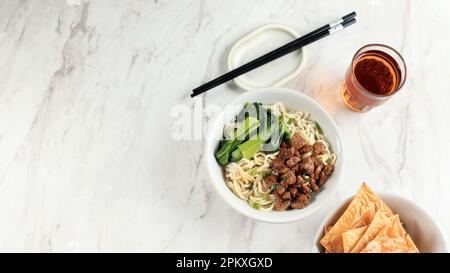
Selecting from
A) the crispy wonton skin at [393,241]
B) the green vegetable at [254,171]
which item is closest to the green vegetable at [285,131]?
the green vegetable at [254,171]

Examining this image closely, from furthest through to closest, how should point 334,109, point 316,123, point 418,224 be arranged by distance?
point 334,109
point 316,123
point 418,224

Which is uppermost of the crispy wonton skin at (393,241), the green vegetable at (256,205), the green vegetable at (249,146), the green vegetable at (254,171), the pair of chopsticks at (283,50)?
the pair of chopsticks at (283,50)

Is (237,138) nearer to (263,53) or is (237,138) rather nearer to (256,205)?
(256,205)

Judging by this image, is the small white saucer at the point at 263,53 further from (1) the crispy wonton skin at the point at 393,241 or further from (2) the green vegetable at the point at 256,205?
(1) the crispy wonton skin at the point at 393,241

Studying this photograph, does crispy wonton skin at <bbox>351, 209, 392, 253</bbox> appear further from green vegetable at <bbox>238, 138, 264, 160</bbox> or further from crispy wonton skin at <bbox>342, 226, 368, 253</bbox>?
green vegetable at <bbox>238, 138, 264, 160</bbox>

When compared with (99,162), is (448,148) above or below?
below

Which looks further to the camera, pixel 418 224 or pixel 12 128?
pixel 12 128

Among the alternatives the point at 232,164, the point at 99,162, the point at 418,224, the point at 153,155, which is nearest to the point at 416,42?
the point at 418,224
